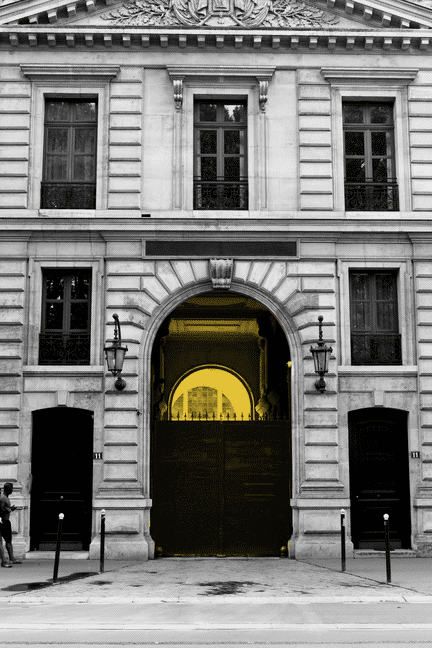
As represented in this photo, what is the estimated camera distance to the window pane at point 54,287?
64.9 feet

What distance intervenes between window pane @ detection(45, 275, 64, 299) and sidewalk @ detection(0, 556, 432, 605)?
6205 mm

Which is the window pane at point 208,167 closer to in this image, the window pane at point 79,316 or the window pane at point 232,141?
the window pane at point 232,141

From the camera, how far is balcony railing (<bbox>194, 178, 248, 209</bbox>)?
65.5ft

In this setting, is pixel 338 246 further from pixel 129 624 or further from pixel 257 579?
pixel 129 624

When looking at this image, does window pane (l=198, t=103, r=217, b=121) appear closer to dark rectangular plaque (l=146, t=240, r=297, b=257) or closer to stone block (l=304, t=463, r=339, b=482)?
dark rectangular plaque (l=146, t=240, r=297, b=257)

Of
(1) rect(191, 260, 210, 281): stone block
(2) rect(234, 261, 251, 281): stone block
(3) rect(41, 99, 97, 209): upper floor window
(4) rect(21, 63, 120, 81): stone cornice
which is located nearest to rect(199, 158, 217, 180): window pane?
(1) rect(191, 260, 210, 281): stone block

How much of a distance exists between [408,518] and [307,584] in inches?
214

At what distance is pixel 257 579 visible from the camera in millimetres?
15203

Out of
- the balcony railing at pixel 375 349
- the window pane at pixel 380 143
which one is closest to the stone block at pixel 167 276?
the balcony railing at pixel 375 349

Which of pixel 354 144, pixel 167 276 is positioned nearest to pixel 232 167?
pixel 354 144

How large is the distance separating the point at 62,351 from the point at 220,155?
6200 millimetres

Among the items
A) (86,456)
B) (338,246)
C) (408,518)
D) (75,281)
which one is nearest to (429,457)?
(408,518)

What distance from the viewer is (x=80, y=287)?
781 inches

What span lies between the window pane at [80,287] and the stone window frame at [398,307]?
612 cm
